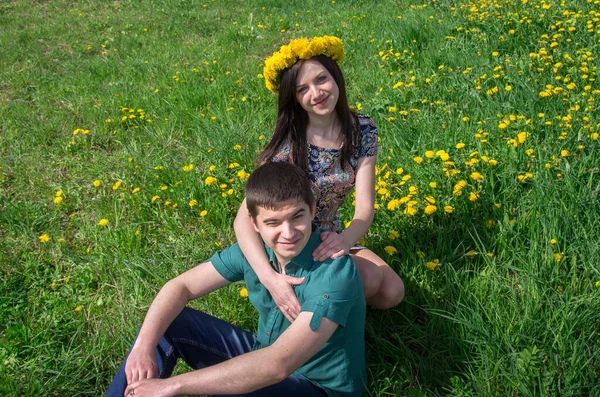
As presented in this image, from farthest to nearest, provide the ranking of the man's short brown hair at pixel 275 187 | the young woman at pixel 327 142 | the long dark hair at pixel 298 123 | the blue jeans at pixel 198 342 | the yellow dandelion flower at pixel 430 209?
the yellow dandelion flower at pixel 430 209 → the long dark hair at pixel 298 123 → the young woman at pixel 327 142 → the blue jeans at pixel 198 342 → the man's short brown hair at pixel 275 187

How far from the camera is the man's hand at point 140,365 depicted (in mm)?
1751

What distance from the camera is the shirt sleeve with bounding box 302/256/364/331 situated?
1.62 m

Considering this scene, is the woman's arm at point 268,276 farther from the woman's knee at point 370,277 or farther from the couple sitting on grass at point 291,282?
the woman's knee at point 370,277

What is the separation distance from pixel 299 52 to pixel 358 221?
28.0 inches

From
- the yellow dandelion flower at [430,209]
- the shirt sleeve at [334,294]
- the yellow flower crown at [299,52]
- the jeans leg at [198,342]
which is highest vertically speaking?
the yellow flower crown at [299,52]

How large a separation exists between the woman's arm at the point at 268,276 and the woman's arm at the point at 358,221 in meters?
0.13

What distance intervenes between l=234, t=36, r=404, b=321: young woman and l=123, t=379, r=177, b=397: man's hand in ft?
2.14

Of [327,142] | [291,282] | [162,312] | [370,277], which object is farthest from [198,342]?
[327,142]

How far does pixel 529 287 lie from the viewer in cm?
211

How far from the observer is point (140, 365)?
5.81ft

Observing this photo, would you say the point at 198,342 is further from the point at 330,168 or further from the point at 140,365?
the point at 330,168

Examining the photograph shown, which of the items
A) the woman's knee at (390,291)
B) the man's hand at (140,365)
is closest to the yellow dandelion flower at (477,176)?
the woman's knee at (390,291)

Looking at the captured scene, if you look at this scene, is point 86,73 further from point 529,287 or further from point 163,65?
point 529,287

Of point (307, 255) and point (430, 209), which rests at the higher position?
point (307, 255)
